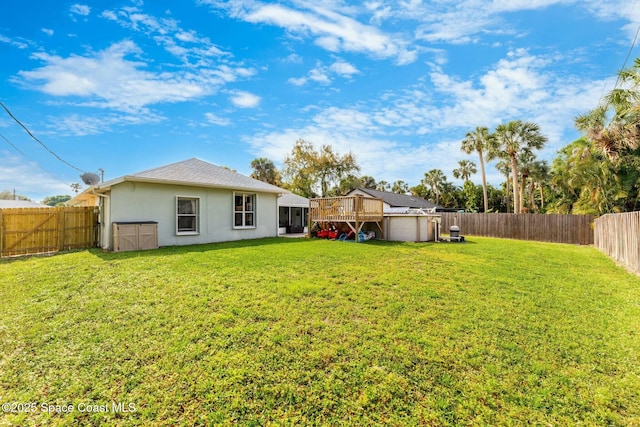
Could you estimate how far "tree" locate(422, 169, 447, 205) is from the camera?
135 feet

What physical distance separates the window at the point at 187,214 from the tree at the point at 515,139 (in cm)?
2376

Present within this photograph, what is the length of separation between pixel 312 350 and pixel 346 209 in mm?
9982

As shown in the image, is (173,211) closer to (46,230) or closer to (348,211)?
(46,230)

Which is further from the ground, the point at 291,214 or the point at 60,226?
the point at 291,214

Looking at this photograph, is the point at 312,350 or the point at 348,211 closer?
the point at 312,350

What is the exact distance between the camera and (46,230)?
9.42m

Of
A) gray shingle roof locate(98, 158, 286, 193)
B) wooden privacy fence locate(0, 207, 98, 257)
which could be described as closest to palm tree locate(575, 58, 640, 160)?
gray shingle roof locate(98, 158, 286, 193)

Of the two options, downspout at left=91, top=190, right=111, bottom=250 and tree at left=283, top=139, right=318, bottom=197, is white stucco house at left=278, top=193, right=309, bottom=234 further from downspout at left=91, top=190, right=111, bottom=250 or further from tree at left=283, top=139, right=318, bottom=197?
tree at left=283, top=139, right=318, bottom=197

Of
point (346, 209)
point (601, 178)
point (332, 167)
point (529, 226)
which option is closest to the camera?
point (346, 209)

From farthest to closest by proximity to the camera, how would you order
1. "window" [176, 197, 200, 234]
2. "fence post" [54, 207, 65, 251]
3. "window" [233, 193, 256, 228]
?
"window" [233, 193, 256, 228] → "window" [176, 197, 200, 234] → "fence post" [54, 207, 65, 251]

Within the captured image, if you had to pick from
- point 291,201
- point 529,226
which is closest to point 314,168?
point 291,201

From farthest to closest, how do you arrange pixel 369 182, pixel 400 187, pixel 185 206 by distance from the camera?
→ pixel 400 187
pixel 369 182
pixel 185 206

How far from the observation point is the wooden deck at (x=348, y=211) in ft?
41.2

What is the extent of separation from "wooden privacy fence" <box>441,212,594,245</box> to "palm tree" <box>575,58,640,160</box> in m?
5.05
